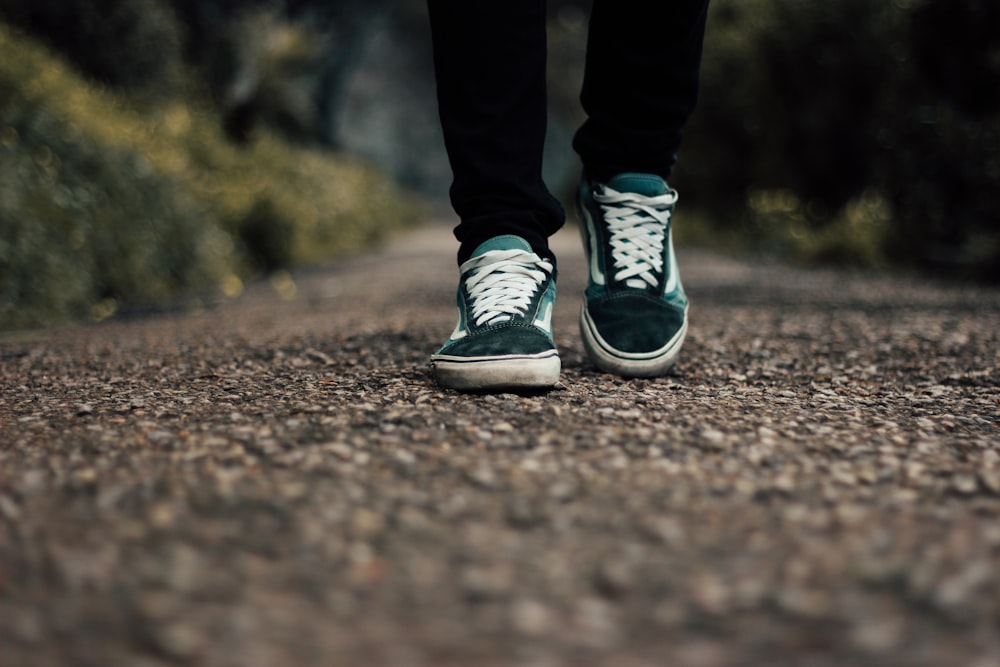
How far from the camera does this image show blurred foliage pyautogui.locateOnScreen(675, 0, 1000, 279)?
14.3 ft

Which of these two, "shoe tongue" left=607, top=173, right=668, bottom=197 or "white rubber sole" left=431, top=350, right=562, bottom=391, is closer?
"white rubber sole" left=431, top=350, right=562, bottom=391

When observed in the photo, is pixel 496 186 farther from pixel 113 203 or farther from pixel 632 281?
pixel 113 203

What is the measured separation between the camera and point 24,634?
81 cm

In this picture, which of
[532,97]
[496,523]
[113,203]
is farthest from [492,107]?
[113,203]

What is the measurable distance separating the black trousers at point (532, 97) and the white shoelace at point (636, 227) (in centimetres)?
7

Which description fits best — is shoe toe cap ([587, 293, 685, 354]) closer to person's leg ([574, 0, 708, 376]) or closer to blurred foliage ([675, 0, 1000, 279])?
person's leg ([574, 0, 708, 376])

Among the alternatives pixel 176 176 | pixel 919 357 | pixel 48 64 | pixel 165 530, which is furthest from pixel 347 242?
pixel 165 530

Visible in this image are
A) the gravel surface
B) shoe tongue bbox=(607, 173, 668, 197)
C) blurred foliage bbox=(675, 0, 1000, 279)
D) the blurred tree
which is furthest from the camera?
the blurred tree

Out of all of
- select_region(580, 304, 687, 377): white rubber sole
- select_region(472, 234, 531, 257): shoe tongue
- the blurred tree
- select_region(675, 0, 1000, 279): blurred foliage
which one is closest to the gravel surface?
select_region(580, 304, 687, 377): white rubber sole

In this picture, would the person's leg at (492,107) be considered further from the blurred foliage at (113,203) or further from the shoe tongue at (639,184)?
the blurred foliage at (113,203)

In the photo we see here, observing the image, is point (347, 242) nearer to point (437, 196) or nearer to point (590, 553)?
point (590, 553)

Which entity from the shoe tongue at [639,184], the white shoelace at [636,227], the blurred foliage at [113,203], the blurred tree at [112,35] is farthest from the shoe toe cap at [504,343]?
the blurred tree at [112,35]

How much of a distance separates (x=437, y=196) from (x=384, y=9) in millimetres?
12042

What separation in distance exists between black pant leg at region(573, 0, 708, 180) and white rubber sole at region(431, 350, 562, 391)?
0.54 metres
